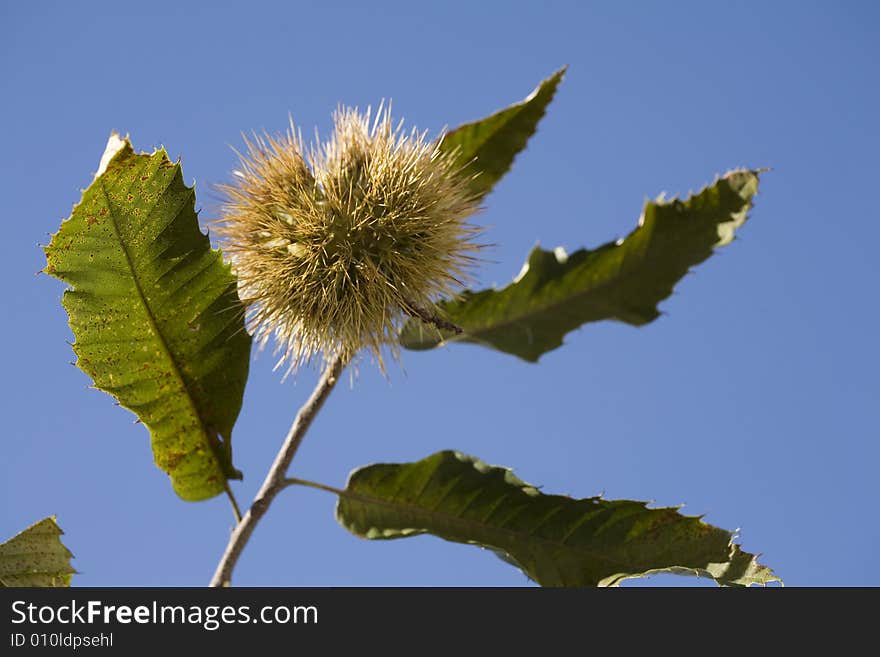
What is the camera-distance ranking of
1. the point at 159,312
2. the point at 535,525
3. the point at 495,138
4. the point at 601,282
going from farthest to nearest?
the point at 495,138 → the point at 601,282 → the point at 535,525 → the point at 159,312

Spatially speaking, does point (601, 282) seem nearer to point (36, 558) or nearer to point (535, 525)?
point (535, 525)

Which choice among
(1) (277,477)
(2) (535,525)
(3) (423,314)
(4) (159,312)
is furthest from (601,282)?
(4) (159,312)

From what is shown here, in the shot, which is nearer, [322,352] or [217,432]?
[217,432]

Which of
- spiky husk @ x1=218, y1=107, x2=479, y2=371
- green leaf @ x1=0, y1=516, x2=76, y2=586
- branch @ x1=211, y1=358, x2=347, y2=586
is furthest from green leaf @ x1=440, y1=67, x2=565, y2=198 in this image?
green leaf @ x1=0, y1=516, x2=76, y2=586

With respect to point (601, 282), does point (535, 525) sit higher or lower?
lower

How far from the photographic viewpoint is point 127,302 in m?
1.41

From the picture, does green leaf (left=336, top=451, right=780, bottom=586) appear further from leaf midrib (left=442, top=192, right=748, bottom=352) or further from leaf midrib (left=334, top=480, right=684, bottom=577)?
leaf midrib (left=442, top=192, right=748, bottom=352)

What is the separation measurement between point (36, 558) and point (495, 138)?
1195mm

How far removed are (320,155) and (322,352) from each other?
0.37m

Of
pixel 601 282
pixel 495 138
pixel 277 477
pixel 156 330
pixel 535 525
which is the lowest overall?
pixel 535 525

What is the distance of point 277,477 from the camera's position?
156cm

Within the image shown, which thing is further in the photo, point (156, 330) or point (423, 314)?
point (423, 314)
